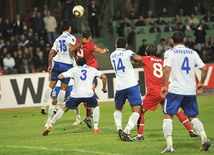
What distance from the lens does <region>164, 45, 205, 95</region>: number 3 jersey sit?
12672 millimetres

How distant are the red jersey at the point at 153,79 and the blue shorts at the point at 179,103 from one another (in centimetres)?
197

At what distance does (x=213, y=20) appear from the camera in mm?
34188

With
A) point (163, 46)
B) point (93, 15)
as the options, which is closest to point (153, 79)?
point (163, 46)

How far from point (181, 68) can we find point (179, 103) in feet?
2.04

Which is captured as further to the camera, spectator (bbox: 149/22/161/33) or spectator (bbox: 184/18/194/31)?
spectator (bbox: 184/18/194/31)

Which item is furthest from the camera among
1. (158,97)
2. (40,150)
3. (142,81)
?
(142,81)

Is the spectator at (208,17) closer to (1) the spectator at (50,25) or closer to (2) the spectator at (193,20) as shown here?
(2) the spectator at (193,20)

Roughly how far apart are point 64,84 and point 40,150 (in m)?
4.79

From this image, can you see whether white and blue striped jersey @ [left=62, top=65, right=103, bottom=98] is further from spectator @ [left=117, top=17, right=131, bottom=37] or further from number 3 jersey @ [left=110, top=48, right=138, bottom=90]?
spectator @ [left=117, top=17, right=131, bottom=37]

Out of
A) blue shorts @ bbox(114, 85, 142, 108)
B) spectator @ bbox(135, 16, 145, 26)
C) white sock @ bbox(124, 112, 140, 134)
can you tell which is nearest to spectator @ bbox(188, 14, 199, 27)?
spectator @ bbox(135, 16, 145, 26)

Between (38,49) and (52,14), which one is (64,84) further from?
(52,14)

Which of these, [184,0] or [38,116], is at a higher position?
[184,0]

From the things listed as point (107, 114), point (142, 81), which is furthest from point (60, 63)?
point (142, 81)

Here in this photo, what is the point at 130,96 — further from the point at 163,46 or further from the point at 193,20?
the point at 193,20
